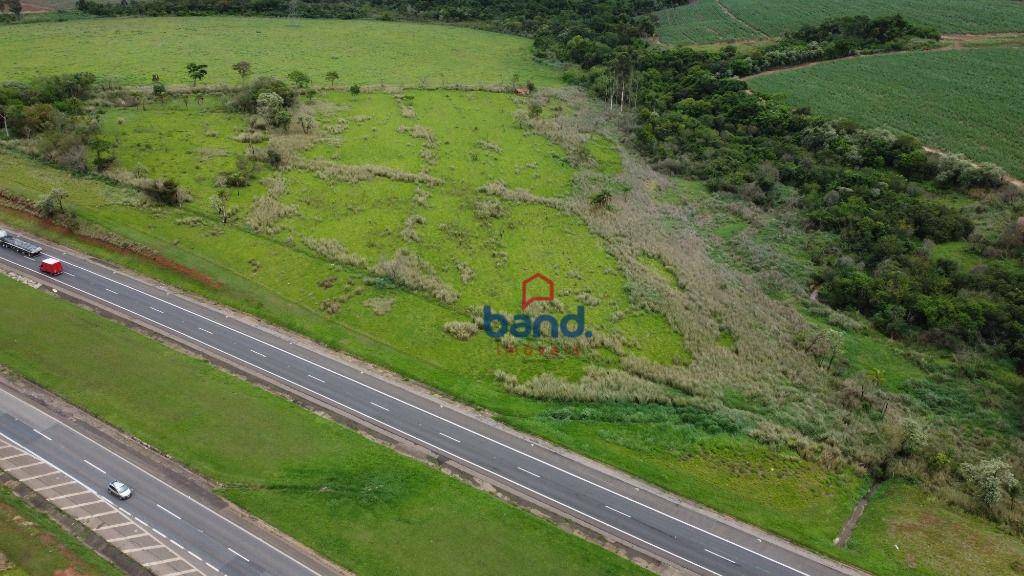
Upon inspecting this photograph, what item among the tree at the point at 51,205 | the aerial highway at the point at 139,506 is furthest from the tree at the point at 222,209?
the aerial highway at the point at 139,506

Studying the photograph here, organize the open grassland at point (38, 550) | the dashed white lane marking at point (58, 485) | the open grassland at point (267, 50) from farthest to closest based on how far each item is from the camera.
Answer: the open grassland at point (267, 50)
the dashed white lane marking at point (58, 485)
the open grassland at point (38, 550)

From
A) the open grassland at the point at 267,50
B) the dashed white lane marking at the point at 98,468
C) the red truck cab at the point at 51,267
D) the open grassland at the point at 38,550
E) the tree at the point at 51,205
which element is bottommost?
the open grassland at the point at 38,550

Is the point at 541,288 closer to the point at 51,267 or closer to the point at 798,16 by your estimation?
the point at 51,267

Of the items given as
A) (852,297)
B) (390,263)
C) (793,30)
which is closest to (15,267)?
(390,263)

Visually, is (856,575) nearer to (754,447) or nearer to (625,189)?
(754,447)

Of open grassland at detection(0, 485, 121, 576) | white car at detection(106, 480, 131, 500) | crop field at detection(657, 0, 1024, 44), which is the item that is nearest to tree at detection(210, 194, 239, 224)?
white car at detection(106, 480, 131, 500)

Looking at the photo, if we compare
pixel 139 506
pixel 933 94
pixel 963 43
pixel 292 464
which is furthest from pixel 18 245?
pixel 963 43

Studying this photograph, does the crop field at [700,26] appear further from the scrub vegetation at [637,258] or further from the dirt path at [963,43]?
the scrub vegetation at [637,258]
